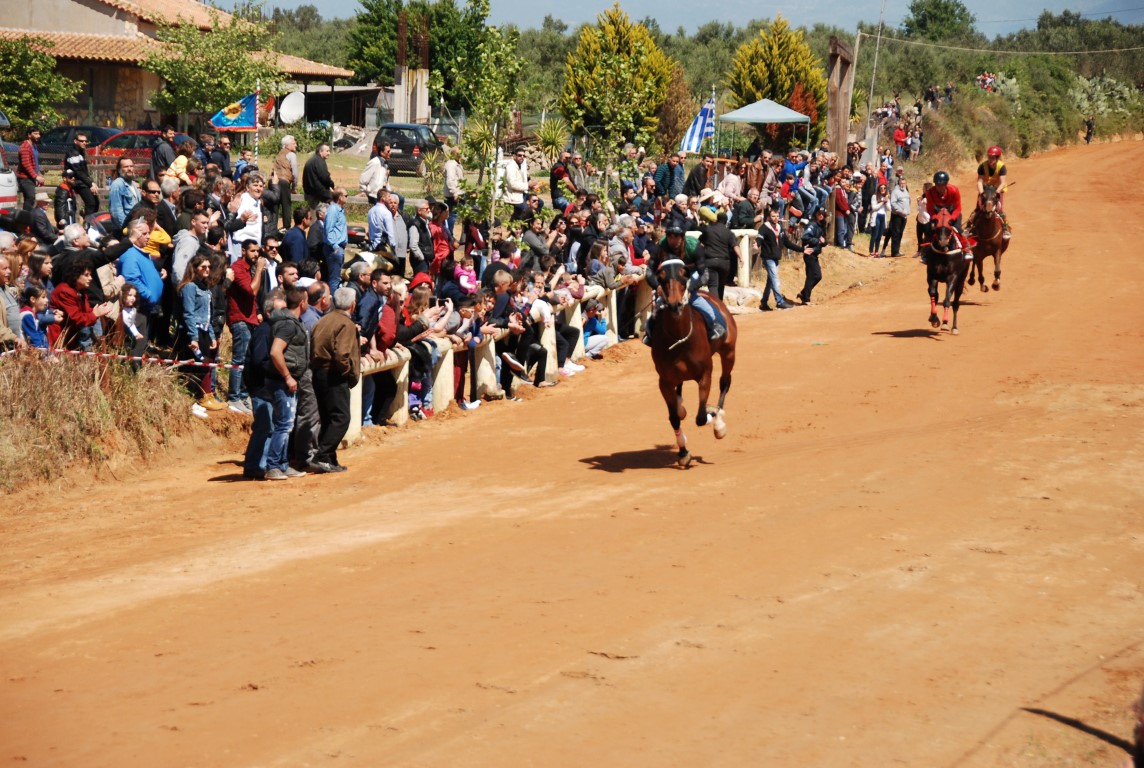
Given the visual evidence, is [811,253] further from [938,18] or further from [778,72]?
[938,18]

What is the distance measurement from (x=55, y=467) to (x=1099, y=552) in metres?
10.4

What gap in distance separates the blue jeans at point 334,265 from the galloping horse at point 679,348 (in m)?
6.70

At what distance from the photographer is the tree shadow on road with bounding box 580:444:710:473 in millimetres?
14797

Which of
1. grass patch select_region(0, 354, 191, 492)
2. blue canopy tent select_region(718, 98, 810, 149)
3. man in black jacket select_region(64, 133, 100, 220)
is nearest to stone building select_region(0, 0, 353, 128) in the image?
blue canopy tent select_region(718, 98, 810, 149)

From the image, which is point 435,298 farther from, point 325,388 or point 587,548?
point 587,548

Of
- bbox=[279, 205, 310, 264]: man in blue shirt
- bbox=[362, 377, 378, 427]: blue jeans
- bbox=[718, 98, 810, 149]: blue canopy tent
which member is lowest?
bbox=[362, 377, 378, 427]: blue jeans

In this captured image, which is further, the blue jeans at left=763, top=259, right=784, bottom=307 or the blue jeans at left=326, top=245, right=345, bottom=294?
the blue jeans at left=763, top=259, right=784, bottom=307

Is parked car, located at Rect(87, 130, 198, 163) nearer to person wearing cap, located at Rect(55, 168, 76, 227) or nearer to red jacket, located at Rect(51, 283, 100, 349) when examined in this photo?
person wearing cap, located at Rect(55, 168, 76, 227)

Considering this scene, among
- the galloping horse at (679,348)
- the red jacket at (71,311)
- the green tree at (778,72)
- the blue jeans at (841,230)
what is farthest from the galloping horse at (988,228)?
the green tree at (778,72)

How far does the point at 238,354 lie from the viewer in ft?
54.1

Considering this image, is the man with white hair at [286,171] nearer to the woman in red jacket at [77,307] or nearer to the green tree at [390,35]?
the woman in red jacket at [77,307]

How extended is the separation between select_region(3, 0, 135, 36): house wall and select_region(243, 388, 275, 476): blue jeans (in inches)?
1733

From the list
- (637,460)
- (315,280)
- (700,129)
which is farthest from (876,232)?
(315,280)

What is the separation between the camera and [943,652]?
8.95 meters
